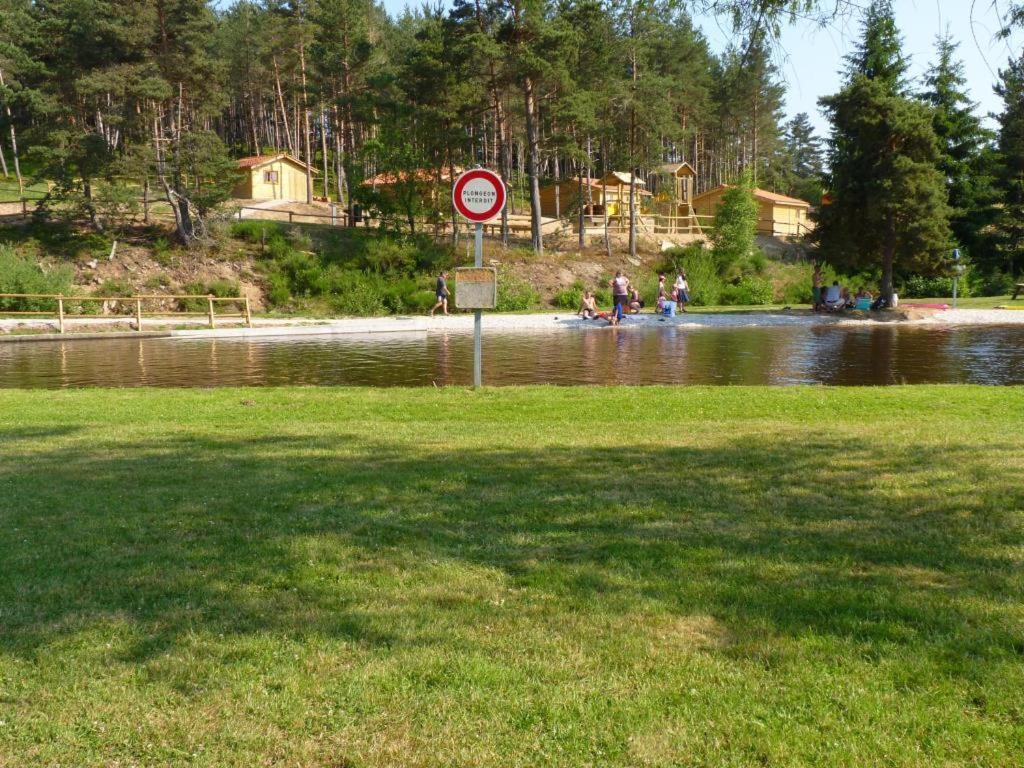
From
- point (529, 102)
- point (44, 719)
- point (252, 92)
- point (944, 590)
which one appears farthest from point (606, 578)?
point (252, 92)

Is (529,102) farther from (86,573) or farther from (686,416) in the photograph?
(86,573)

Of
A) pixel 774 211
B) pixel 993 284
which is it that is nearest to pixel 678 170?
pixel 774 211

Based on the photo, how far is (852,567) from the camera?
480cm

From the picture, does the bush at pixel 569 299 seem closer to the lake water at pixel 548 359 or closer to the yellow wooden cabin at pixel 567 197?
the yellow wooden cabin at pixel 567 197

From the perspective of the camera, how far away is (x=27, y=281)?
35.4 meters

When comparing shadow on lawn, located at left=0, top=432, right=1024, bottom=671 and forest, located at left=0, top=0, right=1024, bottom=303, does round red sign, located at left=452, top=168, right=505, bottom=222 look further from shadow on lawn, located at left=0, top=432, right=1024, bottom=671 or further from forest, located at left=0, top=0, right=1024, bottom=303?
forest, located at left=0, top=0, right=1024, bottom=303

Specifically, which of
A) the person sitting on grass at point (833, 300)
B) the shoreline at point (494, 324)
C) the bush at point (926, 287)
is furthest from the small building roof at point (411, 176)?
the bush at point (926, 287)

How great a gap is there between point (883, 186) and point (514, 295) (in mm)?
18209

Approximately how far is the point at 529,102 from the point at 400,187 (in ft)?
29.4

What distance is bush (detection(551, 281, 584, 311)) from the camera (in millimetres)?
45156

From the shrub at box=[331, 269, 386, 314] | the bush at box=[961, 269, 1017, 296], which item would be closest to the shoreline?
the shrub at box=[331, 269, 386, 314]

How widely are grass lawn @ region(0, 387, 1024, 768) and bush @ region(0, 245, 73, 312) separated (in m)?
30.5

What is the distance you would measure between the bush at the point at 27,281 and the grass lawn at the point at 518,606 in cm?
3047

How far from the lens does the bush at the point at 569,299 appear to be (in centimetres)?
4516
